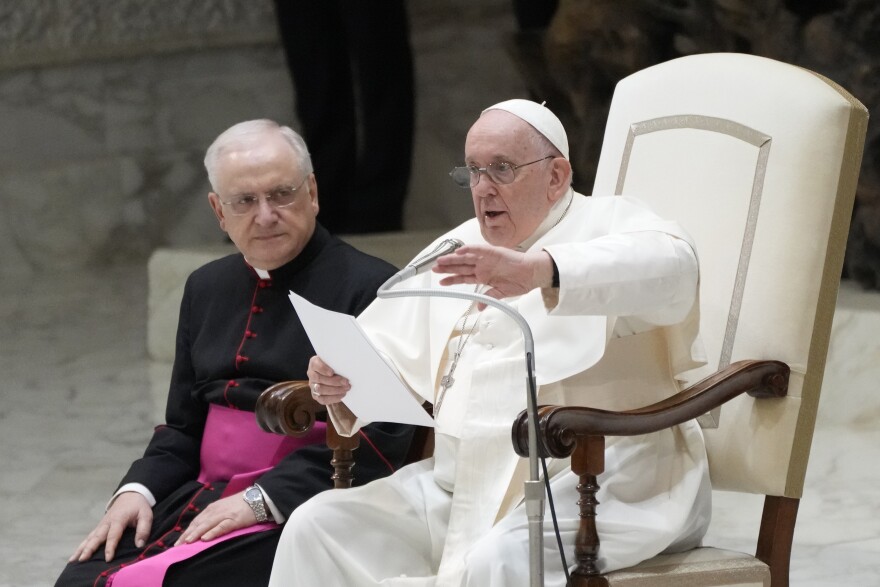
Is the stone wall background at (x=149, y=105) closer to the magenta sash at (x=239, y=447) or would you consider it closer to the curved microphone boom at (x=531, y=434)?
the magenta sash at (x=239, y=447)

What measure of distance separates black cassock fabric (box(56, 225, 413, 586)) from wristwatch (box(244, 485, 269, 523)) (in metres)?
0.02

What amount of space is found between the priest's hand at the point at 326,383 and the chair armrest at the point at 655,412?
0.58 m

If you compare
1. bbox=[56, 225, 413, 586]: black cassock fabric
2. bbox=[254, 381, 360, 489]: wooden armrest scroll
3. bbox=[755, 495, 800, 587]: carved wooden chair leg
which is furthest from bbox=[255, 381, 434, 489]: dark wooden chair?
bbox=[755, 495, 800, 587]: carved wooden chair leg

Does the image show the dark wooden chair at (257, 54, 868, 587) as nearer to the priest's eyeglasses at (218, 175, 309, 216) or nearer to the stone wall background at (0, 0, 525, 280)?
the priest's eyeglasses at (218, 175, 309, 216)

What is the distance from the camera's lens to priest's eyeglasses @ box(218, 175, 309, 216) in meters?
Answer: 3.42

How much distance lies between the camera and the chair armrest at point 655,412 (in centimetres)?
253

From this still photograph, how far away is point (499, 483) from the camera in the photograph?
9.70ft

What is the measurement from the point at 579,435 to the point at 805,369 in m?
0.62

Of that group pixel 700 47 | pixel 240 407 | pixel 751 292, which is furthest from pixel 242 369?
pixel 700 47

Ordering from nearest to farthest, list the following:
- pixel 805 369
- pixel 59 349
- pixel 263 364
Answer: pixel 805 369
pixel 263 364
pixel 59 349

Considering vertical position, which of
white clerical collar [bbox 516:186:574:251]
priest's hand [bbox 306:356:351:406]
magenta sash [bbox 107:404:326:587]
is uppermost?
white clerical collar [bbox 516:186:574:251]

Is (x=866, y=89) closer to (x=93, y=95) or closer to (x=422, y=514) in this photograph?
(x=422, y=514)

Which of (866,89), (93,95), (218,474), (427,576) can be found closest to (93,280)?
(93,95)

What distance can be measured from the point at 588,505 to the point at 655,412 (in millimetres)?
241
